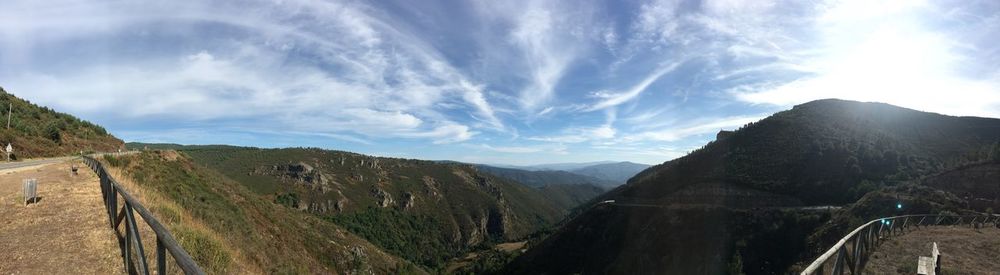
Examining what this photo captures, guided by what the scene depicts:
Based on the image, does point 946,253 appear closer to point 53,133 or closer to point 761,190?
point 53,133

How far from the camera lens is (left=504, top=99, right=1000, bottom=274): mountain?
201ft

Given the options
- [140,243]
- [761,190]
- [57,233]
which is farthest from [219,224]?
[761,190]

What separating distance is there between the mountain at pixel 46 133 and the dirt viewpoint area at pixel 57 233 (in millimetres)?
26430

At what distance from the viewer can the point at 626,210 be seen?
84.9 meters

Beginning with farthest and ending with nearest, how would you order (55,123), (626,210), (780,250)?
(626,210)
(780,250)
(55,123)

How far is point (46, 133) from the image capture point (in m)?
40.2

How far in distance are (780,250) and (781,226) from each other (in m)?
6.66

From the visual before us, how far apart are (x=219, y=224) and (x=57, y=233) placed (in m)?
11.3

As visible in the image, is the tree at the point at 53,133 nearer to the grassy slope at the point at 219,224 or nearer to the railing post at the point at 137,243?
the grassy slope at the point at 219,224

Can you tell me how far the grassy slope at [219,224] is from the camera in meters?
10.4

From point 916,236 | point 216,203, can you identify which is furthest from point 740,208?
point 216,203

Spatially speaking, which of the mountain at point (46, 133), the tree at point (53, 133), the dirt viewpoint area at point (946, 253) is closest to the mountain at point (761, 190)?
the dirt viewpoint area at point (946, 253)

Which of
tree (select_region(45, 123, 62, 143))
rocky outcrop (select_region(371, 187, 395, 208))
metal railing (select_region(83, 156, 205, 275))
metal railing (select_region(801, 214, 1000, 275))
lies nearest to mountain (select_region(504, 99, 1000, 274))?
metal railing (select_region(801, 214, 1000, 275))

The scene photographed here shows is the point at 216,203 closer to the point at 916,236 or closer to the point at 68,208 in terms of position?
the point at 68,208
